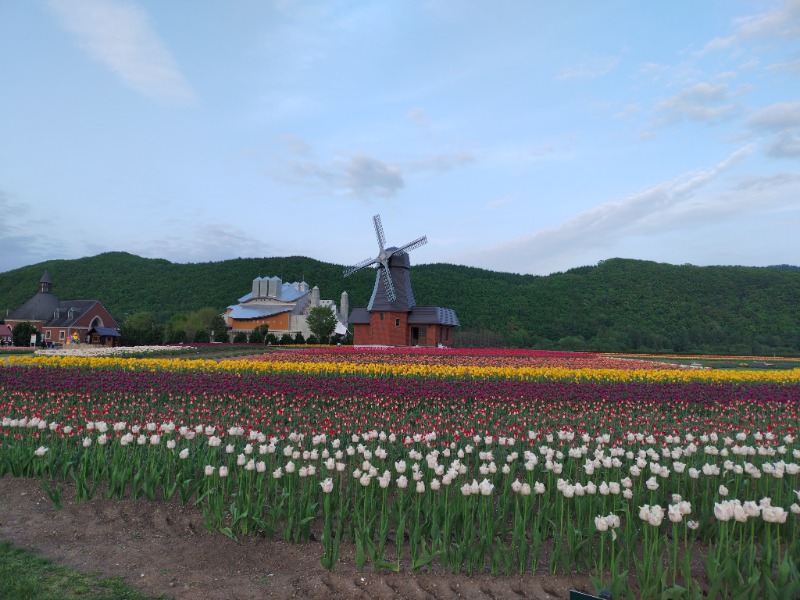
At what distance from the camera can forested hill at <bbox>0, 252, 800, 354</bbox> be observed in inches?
2112

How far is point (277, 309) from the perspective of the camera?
7225cm

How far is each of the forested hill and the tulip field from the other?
33.5 metres

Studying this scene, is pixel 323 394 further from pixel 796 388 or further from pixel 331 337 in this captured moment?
pixel 331 337

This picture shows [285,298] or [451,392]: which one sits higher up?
[285,298]

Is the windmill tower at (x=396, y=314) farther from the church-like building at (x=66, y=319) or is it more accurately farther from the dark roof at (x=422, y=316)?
the church-like building at (x=66, y=319)

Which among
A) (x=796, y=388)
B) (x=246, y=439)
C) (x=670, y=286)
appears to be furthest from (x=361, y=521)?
(x=670, y=286)

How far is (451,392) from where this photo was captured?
40.0 ft

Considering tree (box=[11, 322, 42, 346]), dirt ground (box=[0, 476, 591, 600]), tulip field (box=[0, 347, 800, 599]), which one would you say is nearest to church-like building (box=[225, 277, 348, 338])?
tree (box=[11, 322, 42, 346])

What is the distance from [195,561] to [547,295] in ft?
246

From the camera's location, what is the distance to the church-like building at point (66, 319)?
57406mm

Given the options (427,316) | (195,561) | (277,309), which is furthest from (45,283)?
(195,561)

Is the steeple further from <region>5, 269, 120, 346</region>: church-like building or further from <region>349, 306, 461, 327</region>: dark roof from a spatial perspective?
<region>349, 306, 461, 327</region>: dark roof

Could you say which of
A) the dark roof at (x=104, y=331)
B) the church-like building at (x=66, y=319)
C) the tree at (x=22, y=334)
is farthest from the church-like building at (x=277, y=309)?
the tree at (x=22, y=334)

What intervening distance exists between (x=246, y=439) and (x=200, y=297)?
89.3 meters
